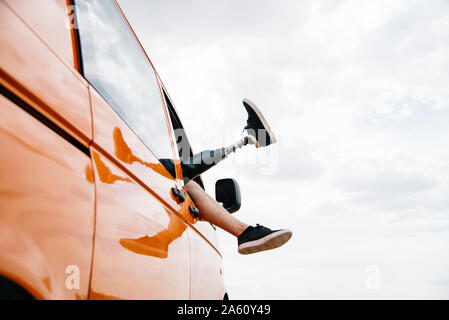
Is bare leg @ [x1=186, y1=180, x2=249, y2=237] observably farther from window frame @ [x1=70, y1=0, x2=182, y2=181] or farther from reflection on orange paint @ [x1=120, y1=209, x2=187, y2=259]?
reflection on orange paint @ [x1=120, y1=209, x2=187, y2=259]

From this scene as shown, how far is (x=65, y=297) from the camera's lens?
0.69 metres

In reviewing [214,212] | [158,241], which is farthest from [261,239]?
[158,241]

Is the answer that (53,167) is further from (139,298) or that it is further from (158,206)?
(158,206)

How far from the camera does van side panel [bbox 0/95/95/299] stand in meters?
0.58

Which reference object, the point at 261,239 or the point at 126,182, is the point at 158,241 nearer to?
the point at 126,182

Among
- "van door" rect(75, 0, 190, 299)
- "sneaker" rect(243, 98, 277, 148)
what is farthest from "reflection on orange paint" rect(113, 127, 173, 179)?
"sneaker" rect(243, 98, 277, 148)

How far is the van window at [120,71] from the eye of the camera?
110cm

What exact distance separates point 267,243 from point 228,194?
0.50 metres

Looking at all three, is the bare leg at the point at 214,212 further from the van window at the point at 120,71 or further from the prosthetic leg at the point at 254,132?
the van window at the point at 120,71

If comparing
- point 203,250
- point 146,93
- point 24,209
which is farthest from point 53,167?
point 203,250

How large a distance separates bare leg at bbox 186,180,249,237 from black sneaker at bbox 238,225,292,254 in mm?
96

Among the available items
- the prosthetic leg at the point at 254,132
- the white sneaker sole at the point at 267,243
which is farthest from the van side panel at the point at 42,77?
the white sneaker sole at the point at 267,243

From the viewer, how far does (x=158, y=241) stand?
1.17 meters
